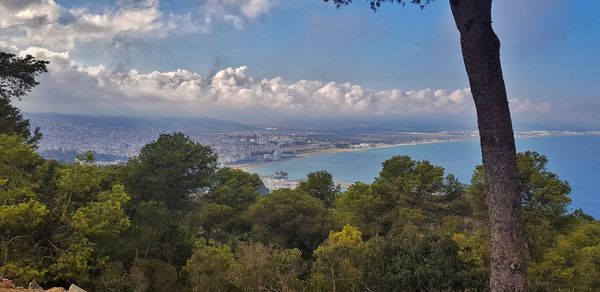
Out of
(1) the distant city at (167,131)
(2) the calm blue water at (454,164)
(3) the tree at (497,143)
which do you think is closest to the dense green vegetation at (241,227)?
(3) the tree at (497,143)

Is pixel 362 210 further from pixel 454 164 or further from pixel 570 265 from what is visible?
pixel 454 164

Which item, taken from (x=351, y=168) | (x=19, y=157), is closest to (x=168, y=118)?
(x=351, y=168)

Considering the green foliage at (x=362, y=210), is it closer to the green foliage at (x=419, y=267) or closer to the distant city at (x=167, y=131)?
the green foliage at (x=419, y=267)

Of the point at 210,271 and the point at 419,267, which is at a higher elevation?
the point at 419,267

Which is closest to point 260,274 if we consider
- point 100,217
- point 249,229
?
point 100,217

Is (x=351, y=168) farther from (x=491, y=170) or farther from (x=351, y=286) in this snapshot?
(x=491, y=170)

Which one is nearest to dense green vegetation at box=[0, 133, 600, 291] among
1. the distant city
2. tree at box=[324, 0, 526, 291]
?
tree at box=[324, 0, 526, 291]

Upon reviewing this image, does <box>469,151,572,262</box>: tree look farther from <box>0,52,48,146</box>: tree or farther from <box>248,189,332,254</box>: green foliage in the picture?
<box>0,52,48,146</box>: tree
